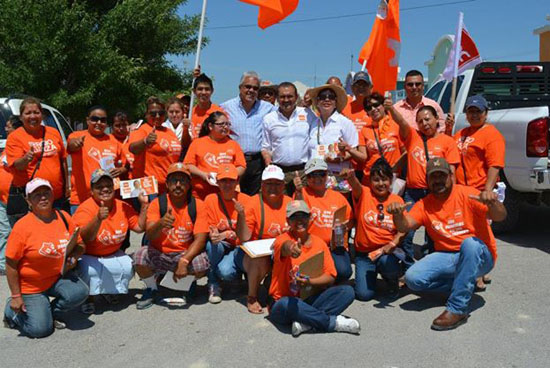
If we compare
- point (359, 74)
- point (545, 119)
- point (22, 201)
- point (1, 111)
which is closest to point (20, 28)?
point (1, 111)

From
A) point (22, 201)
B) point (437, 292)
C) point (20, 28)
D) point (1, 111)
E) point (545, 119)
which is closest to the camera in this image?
point (437, 292)

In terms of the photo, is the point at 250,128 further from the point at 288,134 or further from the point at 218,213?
the point at 218,213

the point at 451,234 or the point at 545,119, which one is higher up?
the point at 545,119

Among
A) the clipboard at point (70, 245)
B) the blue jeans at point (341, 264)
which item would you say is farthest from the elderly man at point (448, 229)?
the clipboard at point (70, 245)

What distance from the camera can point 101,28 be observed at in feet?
44.1

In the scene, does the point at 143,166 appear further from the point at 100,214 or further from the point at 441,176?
the point at 441,176

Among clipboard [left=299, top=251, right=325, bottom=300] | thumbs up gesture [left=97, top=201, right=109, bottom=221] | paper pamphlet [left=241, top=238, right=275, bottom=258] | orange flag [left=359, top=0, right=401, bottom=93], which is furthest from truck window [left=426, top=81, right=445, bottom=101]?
thumbs up gesture [left=97, top=201, right=109, bottom=221]

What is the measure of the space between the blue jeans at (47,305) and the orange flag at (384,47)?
484cm

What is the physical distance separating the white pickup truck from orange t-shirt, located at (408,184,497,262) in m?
1.77

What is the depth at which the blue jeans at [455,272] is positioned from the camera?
4.03 meters

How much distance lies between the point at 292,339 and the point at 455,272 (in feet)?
4.96

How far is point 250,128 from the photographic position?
5582 mm

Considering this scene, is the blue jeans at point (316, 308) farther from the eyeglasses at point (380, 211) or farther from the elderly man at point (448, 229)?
the eyeglasses at point (380, 211)

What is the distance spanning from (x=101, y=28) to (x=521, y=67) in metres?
10.5
